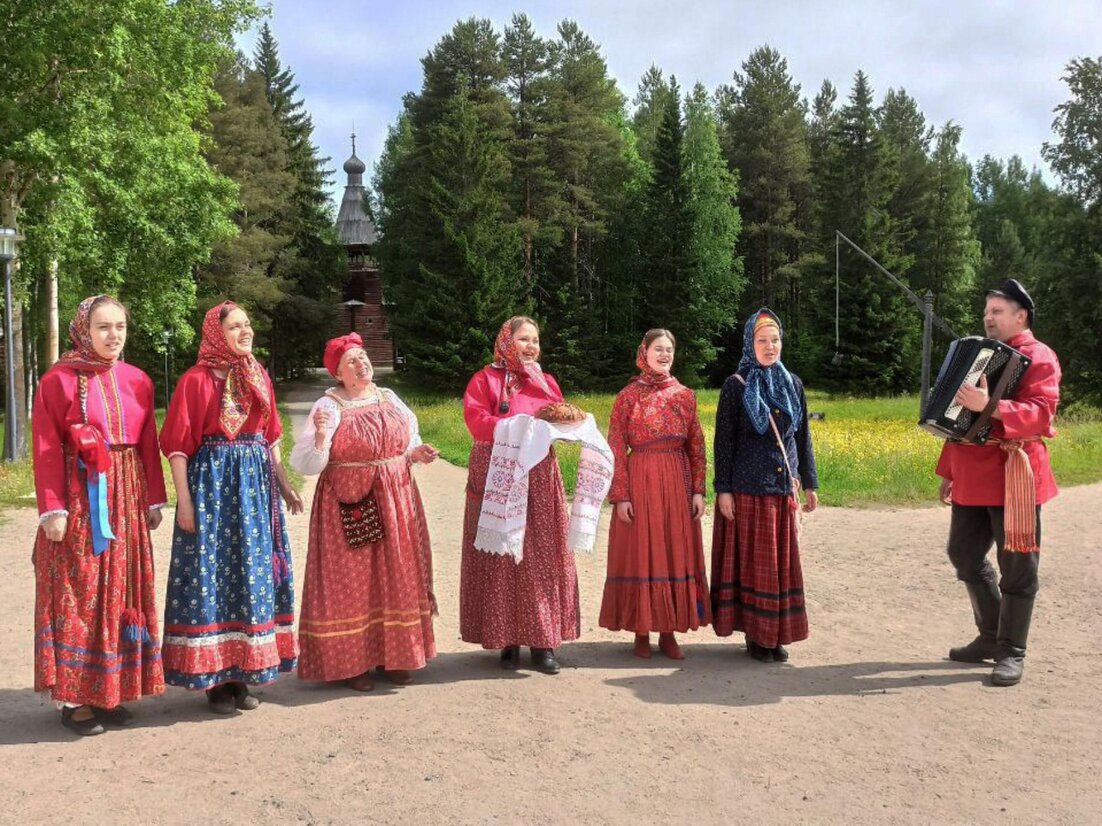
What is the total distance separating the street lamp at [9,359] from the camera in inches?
517

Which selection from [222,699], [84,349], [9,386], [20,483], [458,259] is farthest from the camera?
[458,259]

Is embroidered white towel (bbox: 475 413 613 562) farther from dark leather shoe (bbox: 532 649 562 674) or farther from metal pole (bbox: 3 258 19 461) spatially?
metal pole (bbox: 3 258 19 461)

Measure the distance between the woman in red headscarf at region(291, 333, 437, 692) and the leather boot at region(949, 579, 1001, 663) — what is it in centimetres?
318

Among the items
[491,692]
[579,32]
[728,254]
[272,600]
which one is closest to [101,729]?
[272,600]

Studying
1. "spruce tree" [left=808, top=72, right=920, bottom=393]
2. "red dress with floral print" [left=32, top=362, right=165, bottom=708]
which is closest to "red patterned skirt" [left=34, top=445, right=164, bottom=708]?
"red dress with floral print" [left=32, top=362, right=165, bottom=708]

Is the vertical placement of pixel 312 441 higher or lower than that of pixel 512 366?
lower

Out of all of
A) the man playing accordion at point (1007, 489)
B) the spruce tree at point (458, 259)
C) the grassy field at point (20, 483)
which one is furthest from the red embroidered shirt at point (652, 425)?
the spruce tree at point (458, 259)

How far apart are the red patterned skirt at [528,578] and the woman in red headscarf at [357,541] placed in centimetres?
37

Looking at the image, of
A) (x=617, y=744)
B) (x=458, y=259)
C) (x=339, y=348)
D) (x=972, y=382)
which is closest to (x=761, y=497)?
(x=972, y=382)

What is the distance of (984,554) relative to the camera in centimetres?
514

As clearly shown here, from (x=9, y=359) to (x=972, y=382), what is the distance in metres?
14.7

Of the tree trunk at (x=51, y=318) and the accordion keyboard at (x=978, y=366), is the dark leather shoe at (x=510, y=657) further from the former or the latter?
the tree trunk at (x=51, y=318)

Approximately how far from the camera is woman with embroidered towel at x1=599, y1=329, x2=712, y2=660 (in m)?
5.20

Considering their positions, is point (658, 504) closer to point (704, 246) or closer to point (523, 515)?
point (523, 515)
